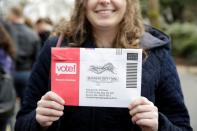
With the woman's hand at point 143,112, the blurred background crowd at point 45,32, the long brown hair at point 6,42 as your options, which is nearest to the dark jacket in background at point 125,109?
the woman's hand at point 143,112

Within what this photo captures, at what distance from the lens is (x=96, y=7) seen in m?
2.78

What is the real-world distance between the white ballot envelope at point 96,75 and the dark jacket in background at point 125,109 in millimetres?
129

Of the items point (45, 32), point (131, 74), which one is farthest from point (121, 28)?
point (45, 32)

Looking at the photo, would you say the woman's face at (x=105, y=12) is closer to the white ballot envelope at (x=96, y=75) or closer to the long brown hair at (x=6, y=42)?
the white ballot envelope at (x=96, y=75)

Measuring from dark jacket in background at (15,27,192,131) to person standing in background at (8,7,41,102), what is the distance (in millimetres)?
4871

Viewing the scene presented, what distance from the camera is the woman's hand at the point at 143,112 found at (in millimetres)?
2568

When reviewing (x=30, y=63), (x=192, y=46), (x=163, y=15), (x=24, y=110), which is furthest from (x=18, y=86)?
(x=163, y=15)

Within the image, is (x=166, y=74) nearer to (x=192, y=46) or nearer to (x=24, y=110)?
(x=24, y=110)

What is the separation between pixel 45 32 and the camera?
10.4m

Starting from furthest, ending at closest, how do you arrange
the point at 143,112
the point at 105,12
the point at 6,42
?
the point at 6,42 < the point at 105,12 < the point at 143,112

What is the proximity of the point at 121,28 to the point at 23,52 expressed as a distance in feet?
17.4

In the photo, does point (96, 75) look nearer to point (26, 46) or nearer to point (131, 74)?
point (131, 74)

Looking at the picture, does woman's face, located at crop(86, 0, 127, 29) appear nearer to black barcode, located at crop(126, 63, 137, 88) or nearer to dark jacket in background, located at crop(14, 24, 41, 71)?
black barcode, located at crop(126, 63, 137, 88)

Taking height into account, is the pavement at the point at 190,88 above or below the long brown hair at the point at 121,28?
below
